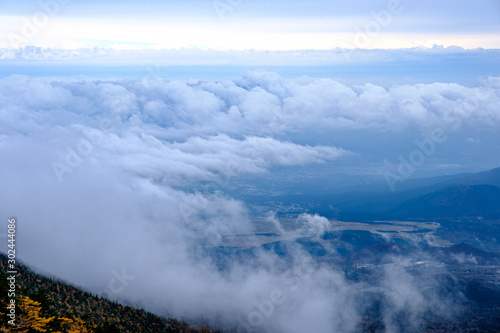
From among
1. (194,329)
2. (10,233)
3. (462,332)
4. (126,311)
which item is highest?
(10,233)

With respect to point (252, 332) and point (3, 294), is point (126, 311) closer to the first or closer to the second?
point (3, 294)

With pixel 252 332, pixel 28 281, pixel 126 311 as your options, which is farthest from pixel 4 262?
pixel 252 332

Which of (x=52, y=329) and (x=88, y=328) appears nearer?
(x=52, y=329)

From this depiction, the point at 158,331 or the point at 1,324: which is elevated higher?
the point at 1,324

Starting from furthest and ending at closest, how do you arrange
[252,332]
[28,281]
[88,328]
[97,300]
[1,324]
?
[252,332]
[97,300]
[28,281]
[88,328]
[1,324]

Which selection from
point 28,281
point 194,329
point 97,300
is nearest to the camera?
point 28,281

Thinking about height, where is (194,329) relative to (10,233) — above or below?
below

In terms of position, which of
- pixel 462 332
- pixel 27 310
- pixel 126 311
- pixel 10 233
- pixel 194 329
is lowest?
pixel 462 332

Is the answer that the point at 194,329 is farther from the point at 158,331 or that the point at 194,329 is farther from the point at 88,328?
the point at 88,328

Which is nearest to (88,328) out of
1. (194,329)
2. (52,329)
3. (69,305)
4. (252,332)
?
(52,329)
